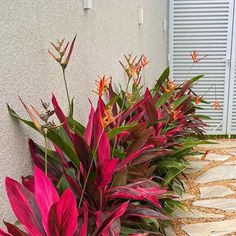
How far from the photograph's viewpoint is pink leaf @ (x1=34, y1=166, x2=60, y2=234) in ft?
2.69

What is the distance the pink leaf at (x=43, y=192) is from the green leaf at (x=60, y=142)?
0.70ft

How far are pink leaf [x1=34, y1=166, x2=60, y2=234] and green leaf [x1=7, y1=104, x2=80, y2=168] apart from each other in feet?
0.70

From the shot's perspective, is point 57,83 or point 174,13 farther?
point 174,13

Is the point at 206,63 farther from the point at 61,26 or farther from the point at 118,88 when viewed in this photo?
the point at 61,26

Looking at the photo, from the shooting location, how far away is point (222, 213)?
2.23 meters

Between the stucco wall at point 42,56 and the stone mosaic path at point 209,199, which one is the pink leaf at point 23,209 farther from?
the stone mosaic path at point 209,199

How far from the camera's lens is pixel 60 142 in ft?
3.58

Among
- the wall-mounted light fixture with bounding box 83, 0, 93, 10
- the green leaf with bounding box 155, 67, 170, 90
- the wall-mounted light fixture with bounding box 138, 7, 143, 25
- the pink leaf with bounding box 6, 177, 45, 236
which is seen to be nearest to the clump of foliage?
the pink leaf with bounding box 6, 177, 45, 236

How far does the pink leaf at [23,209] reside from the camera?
785 mm

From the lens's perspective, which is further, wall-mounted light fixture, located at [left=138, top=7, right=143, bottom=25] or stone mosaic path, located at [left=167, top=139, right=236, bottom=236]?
wall-mounted light fixture, located at [left=138, top=7, right=143, bottom=25]

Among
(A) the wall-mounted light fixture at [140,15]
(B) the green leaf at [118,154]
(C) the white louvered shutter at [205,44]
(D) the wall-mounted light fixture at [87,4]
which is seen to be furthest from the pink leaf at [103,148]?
(C) the white louvered shutter at [205,44]

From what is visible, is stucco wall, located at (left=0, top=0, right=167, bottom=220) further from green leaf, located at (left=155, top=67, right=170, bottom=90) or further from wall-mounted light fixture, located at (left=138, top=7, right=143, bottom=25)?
wall-mounted light fixture, located at (left=138, top=7, right=143, bottom=25)

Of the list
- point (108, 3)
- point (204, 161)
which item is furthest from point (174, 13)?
point (108, 3)

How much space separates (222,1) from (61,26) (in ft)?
11.8
